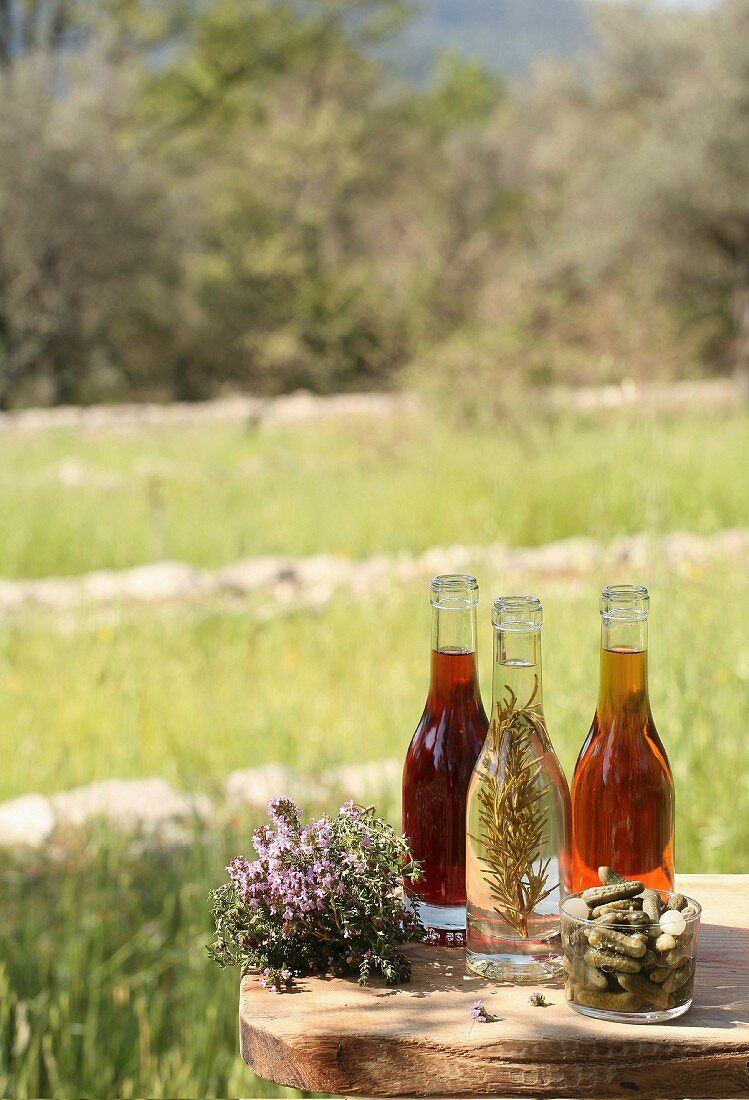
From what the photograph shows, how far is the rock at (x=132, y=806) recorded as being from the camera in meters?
3.03

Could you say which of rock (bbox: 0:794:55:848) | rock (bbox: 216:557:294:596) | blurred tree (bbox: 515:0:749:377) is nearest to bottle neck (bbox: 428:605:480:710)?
rock (bbox: 0:794:55:848)

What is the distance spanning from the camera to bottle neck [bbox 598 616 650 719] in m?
1.20

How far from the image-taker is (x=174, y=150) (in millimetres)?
24094

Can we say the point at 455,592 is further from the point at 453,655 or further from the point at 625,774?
the point at 625,774

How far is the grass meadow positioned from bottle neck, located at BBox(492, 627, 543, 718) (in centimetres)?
114

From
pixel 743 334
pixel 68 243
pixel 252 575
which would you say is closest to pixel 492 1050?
pixel 252 575

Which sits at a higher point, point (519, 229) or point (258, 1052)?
point (519, 229)

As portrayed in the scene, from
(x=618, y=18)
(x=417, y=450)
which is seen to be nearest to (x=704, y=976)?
(x=417, y=450)

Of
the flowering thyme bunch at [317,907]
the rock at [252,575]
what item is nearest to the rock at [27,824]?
the flowering thyme bunch at [317,907]

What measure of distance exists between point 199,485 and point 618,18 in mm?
15054

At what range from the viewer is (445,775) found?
4.28ft

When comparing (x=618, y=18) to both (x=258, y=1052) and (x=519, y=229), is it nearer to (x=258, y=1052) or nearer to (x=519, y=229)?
(x=519, y=229)

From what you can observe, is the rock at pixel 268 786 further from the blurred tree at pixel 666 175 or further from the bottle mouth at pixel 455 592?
the blurred tree at pixel 666 175

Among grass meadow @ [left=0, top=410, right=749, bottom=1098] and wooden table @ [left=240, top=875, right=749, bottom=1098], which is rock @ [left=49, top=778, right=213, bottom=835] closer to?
grass meadow @ [left=0, top=410, right=749, bottom=1098]
